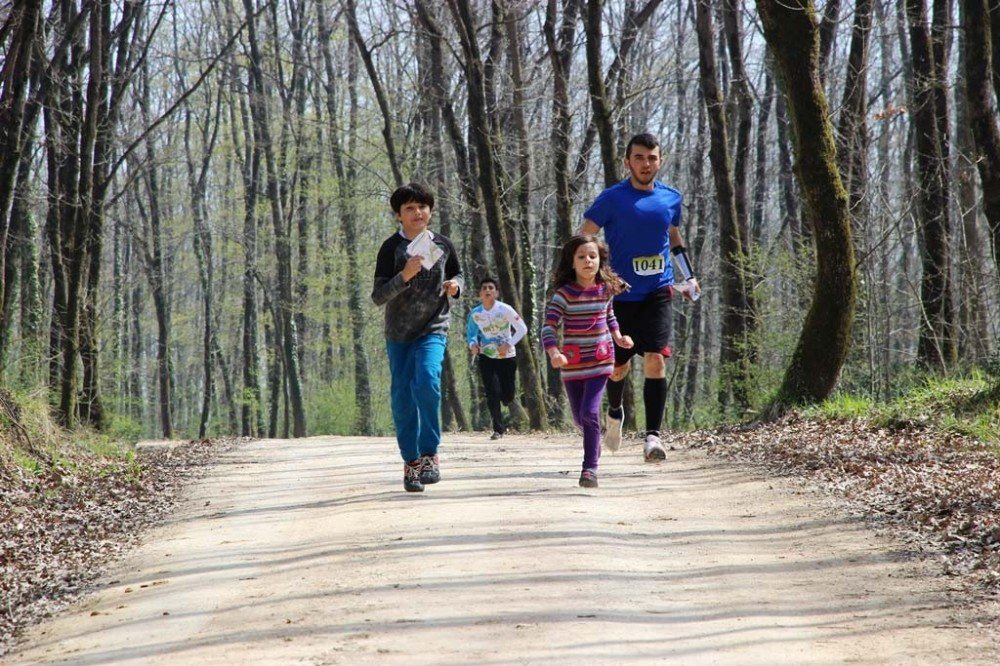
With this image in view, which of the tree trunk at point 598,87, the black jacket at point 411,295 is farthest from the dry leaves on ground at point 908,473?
the tree trunk at point 598,87

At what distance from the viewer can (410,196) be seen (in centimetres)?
830

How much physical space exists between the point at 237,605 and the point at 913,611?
307 cm

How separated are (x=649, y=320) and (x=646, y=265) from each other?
0.45 meters

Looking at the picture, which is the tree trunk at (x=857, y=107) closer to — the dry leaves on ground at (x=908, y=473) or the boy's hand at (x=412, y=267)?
the dry leaves on ground at (x=908, y=473)

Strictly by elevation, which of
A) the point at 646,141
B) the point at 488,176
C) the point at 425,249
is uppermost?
the point at 488,176

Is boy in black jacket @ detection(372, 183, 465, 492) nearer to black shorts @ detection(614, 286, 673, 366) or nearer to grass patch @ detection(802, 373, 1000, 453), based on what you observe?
black shorts @ detection(614, 286, 673, 366)

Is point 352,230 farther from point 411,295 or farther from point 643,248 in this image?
point 411,295

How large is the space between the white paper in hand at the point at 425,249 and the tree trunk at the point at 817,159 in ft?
16.4

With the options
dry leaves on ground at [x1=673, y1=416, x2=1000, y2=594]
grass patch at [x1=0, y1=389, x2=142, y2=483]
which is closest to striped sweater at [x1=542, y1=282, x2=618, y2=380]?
dry leaves on ground at [x1=673, y1=416, x2=1000, y2=594]

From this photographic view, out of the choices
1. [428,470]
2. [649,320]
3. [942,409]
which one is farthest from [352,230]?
[428,470]

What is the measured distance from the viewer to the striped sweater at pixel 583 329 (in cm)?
827

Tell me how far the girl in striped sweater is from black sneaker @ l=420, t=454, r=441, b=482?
3.80 ft

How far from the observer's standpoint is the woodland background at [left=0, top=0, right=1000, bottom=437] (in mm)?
12367

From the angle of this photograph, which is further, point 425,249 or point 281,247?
point 281,247
